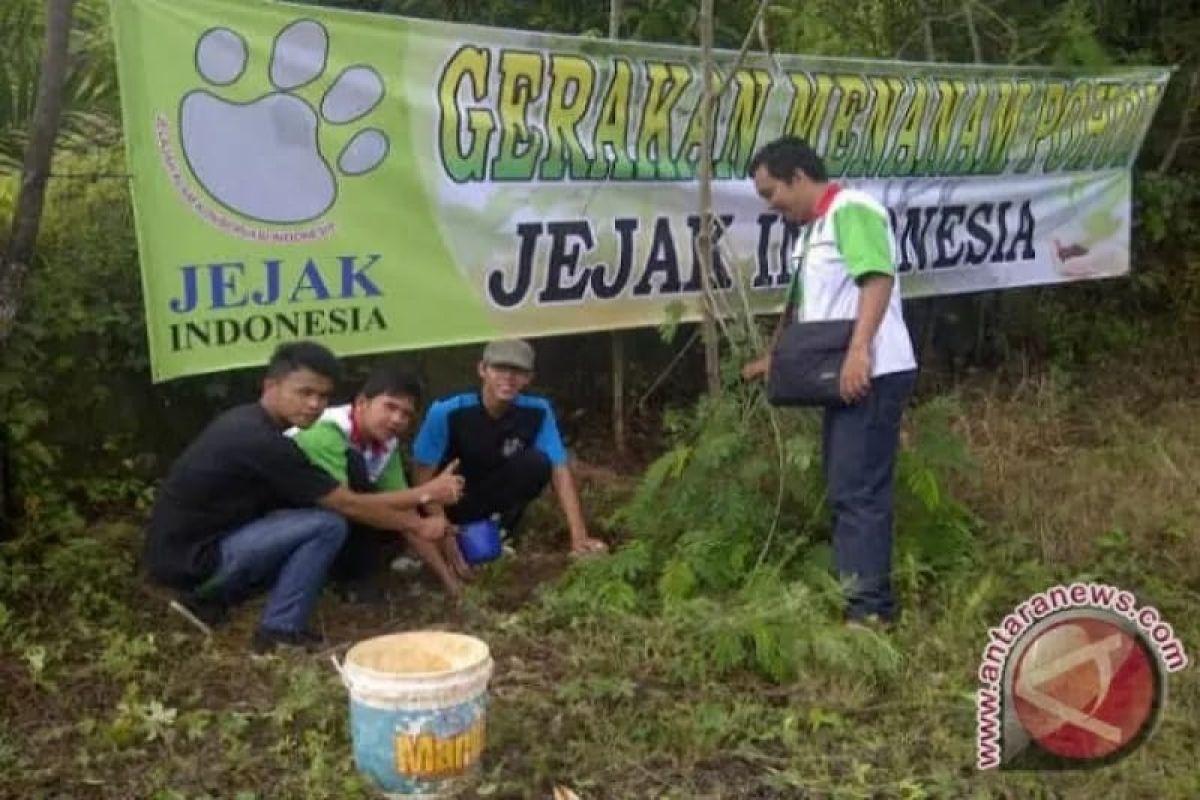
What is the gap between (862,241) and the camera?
4.41m

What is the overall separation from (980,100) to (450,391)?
126 inches

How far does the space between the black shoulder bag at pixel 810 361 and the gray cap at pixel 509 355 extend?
0.92 metres

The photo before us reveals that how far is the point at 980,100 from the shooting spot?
296 inches

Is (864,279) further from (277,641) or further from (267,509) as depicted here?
(277,641)

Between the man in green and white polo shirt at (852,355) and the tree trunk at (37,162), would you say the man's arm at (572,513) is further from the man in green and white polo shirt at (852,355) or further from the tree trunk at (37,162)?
the tree trunk at (37,162)

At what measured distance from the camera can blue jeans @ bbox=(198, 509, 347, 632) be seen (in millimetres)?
4352

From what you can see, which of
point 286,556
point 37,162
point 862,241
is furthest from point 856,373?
point 37,162

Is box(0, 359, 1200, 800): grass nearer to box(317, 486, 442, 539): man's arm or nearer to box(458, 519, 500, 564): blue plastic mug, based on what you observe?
box(458, 519, 500, 564): blue plastic mug

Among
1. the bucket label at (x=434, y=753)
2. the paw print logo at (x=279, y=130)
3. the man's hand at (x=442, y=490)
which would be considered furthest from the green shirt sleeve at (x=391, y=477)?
the bucket label at (x=434, y=753)

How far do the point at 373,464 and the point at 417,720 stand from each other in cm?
169

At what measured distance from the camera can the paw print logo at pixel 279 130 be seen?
485 cm

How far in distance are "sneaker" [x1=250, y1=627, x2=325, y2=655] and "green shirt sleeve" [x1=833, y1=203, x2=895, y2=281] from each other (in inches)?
76.4

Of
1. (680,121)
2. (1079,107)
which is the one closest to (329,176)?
(680,121)

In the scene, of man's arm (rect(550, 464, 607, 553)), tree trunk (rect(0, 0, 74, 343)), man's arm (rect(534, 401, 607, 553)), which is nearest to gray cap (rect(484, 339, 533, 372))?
man's arm (rect(534, 401, 607, 553))
